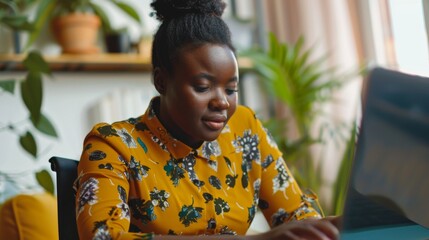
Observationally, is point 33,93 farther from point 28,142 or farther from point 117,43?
point 117,43

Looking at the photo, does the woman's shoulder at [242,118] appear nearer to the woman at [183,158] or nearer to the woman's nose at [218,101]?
the woman at [183,158]

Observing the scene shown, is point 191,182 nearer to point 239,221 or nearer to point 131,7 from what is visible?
point 239,221

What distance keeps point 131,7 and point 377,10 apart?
3.87 feet

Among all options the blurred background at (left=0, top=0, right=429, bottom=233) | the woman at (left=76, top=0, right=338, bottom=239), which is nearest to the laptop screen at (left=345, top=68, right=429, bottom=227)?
the woman at (left=76, top=0, right=338, bottom=239)

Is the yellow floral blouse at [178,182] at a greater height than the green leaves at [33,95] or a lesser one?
lesser

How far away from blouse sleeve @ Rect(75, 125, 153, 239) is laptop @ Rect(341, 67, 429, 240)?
370 millimetres

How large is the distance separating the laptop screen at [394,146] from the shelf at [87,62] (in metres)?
2.24

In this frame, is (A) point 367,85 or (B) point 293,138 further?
(B) point 293,138

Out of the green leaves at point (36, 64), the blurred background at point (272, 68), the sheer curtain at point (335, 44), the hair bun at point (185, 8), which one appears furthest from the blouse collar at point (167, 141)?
the sheer curtain at point (335, 44)

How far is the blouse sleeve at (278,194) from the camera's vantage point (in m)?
1.44

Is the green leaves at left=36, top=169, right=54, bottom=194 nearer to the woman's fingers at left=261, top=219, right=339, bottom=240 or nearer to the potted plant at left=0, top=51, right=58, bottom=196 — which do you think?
the potted plant at left=0, top=51, right=58, bottom=196

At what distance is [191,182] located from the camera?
1.33 meters

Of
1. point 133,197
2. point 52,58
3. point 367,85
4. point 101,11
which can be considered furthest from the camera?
point 101,11

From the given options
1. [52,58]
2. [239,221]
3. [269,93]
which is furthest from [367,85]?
[269,93]
